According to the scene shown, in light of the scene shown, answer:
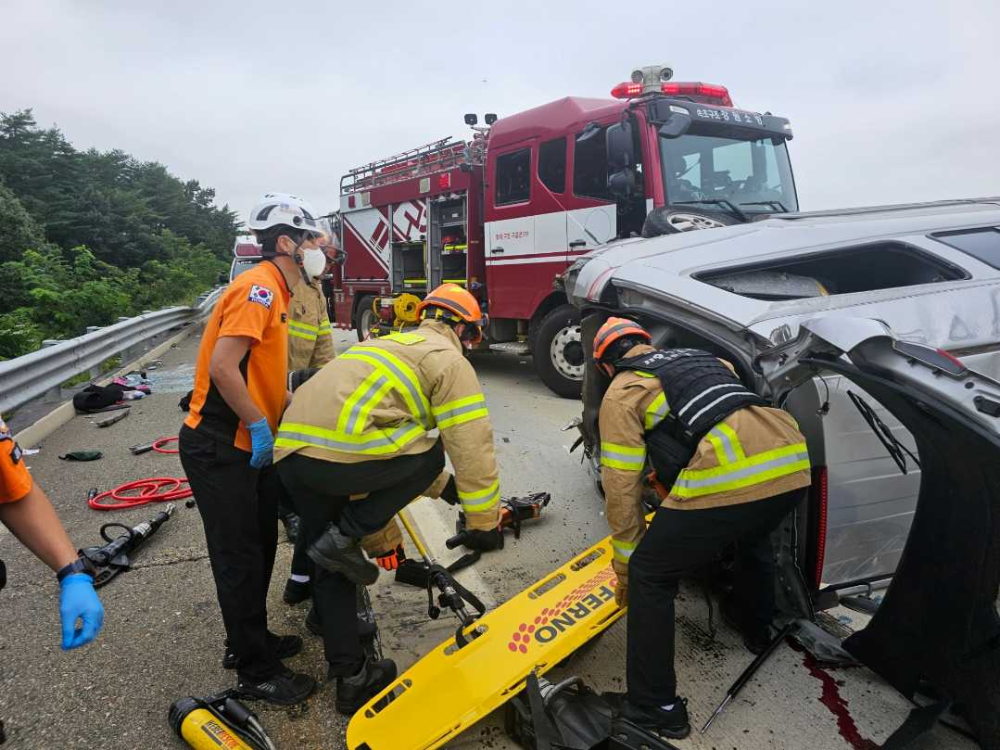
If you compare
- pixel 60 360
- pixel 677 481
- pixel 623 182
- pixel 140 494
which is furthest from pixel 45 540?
pixel 60 360

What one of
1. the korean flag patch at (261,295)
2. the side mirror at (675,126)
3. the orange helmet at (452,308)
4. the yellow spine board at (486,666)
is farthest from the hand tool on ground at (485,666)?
the side mirror at (675,126)

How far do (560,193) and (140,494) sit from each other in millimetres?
4719

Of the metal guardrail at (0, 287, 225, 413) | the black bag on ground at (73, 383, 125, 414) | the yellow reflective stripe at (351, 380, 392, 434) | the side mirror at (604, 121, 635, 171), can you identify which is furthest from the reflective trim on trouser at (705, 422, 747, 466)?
the black bag on ground at (73, 383, 125, 414)

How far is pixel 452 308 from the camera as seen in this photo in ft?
7.74

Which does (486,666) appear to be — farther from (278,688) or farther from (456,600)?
(278,688)

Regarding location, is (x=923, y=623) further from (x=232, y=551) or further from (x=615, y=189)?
(x=615, y=189)

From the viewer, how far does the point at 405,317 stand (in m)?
9.17

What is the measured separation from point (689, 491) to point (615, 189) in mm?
4002

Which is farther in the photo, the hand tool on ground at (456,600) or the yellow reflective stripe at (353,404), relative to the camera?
the hand tool on ground at (456,600)

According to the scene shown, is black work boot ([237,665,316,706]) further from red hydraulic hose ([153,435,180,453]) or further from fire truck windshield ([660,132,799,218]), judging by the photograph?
fire truck windshield ([660,132,799,218])

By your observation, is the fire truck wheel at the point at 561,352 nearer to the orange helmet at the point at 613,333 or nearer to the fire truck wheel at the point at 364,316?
the orange helmet at the point at 613,333

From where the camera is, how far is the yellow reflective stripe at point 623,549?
7.16ft

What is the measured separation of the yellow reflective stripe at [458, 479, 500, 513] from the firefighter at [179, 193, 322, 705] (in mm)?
730

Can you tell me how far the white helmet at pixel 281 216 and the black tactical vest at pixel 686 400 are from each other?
55.6 inches
